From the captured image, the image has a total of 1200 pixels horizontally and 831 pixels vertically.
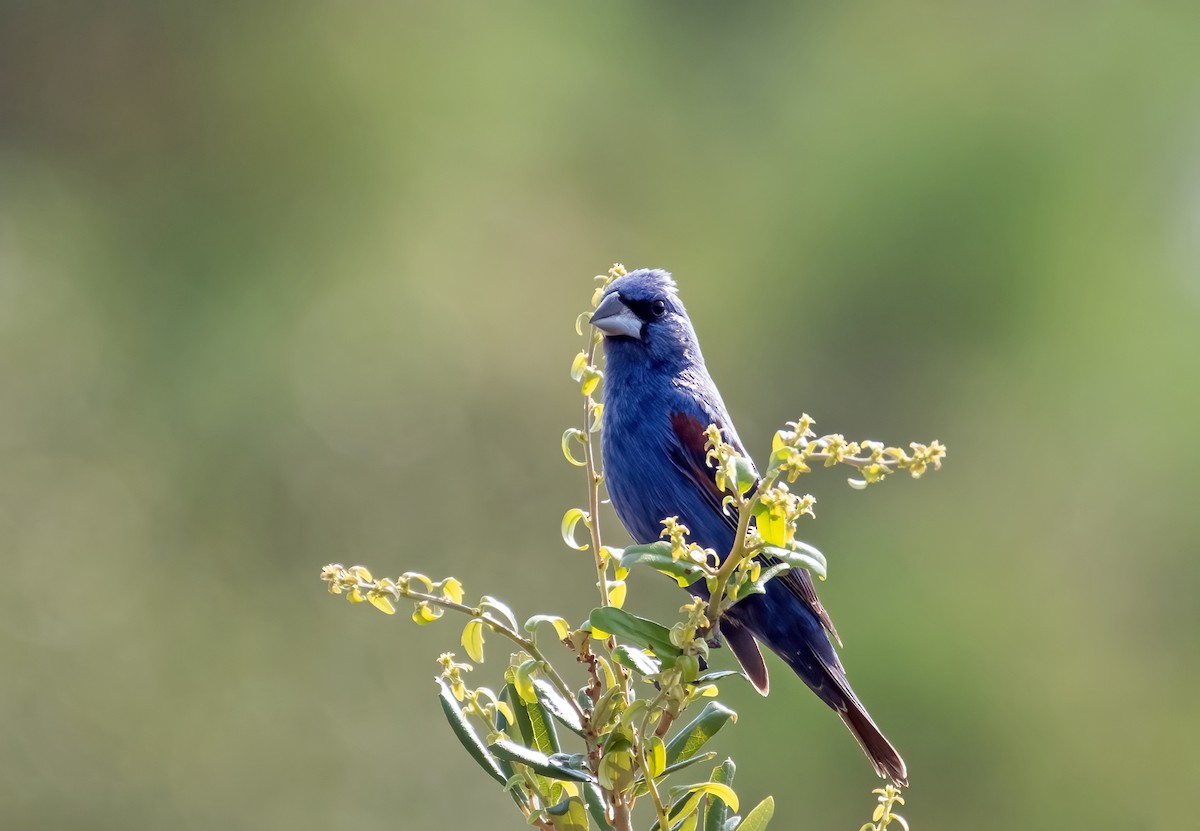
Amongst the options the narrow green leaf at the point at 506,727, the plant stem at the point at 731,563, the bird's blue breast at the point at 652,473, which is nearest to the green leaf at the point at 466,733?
the narrow green leaf at the point at 506,727

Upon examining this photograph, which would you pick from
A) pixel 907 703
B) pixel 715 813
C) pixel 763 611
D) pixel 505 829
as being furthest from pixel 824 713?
pixel 715 813

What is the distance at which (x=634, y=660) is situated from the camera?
5.32ft

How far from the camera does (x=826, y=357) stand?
303 inches

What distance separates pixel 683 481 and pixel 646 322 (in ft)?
1.49

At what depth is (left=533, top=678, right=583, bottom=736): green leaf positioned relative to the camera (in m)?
1.67

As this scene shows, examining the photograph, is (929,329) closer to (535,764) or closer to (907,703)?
(907,703)

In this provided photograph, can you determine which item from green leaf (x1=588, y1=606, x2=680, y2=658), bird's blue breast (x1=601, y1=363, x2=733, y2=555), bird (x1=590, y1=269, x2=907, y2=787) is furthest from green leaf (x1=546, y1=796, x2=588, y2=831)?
bird's blue breast (x1=601, y1=363, x2=733, y2=555)

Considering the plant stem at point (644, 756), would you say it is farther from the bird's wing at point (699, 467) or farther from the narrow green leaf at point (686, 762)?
the bird's wing at point (699, 467)

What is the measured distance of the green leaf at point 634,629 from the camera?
61.3 inches

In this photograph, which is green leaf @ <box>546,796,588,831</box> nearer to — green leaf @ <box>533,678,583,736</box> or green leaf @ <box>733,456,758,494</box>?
green leaf @ <box>533,678,583,736</box>

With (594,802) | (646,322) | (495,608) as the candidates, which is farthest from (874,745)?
(495,608)

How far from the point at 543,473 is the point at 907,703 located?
2.14 meters

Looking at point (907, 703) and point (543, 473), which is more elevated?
point (543, 473)

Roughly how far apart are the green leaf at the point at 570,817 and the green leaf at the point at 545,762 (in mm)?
38
